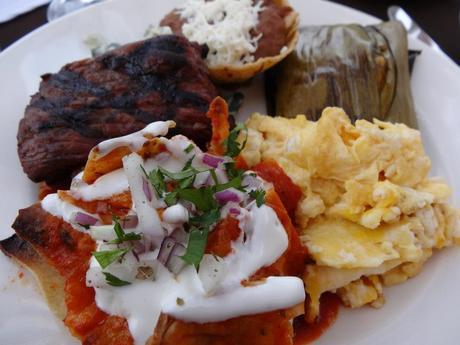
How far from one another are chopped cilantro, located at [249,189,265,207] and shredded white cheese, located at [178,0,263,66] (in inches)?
40.9

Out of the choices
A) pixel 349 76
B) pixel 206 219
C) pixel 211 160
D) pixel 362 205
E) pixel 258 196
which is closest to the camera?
pixel 206 219

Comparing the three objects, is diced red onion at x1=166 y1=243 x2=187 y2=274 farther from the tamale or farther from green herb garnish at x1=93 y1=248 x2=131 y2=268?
the tamale

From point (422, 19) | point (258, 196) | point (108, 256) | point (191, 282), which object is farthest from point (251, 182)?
point (422, 19)

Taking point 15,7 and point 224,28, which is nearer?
point 224,28

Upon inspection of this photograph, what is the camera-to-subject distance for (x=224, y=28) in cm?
270

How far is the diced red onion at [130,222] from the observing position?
1.73 meters

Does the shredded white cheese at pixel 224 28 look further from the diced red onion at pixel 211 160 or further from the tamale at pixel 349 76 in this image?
the diced red onion at pixel 211 160

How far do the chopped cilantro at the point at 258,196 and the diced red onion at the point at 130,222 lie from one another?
43cm

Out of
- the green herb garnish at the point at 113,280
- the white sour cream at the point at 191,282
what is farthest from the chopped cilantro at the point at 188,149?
the green herb garnish at the point at 113,280

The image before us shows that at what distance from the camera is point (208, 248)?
1719mm

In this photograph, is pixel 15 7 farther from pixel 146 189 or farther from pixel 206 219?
pixel 206 219


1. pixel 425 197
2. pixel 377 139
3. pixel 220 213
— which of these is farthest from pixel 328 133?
pixel 220 213

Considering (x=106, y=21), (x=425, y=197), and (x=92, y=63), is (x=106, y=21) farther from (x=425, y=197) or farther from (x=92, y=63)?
(x=425, y=197)

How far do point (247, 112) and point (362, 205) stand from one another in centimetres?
99
